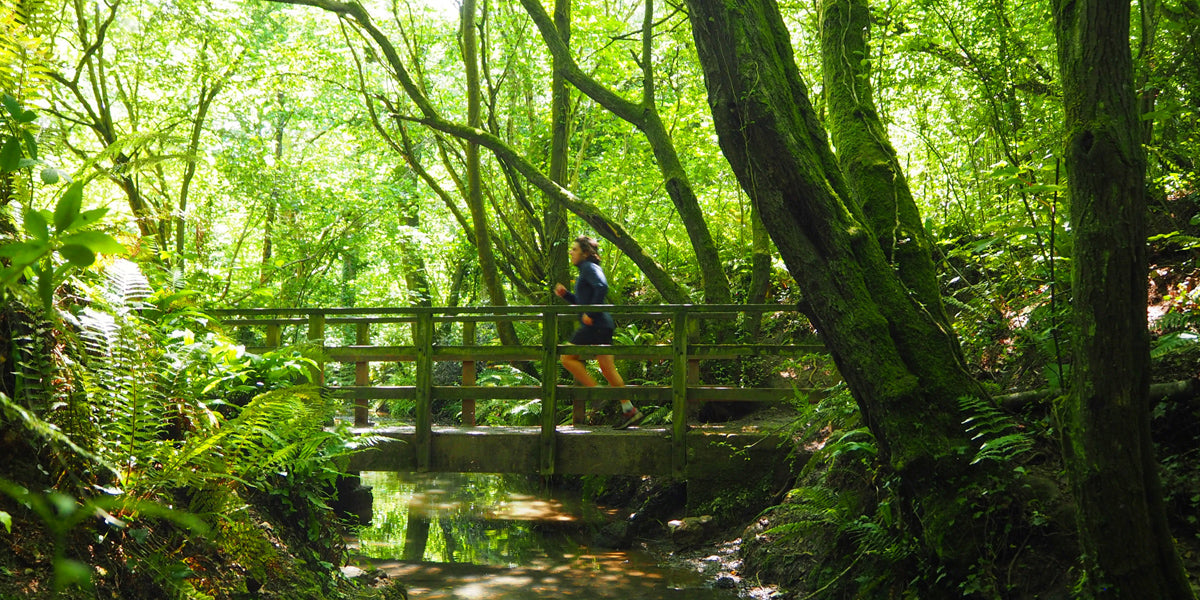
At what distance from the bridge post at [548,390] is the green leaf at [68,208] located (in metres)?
6.71

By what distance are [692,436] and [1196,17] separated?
202 inches

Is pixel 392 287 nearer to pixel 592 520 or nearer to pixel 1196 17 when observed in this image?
pixel 592 520

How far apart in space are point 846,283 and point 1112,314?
5.81 ft

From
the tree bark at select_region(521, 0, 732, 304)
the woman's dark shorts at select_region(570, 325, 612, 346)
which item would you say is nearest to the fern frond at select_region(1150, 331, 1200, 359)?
the woman's dark shorts at select_region(570, 325, 612, 346)

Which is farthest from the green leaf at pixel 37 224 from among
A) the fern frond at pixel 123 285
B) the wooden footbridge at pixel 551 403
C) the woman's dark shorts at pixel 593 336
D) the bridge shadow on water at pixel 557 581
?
the woman's dark shorts at pixel 593 336

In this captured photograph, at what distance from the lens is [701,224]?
392 inches

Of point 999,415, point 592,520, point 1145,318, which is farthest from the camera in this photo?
point 592,520

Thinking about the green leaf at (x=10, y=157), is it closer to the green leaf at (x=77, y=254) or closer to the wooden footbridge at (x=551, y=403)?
the green leaf at (x=77, y=254)

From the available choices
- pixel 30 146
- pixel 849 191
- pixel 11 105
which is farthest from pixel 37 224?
pixel 849 191

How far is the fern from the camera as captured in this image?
4109 mm

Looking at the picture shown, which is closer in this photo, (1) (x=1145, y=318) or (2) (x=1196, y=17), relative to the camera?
(1) (x=1145, y=318)

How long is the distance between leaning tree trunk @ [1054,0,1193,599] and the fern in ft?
2.06

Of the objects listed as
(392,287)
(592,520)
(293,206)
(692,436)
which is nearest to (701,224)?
(692,436)

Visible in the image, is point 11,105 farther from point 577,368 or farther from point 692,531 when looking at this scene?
point 692,531
